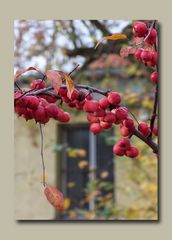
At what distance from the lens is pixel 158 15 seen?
67.7 inches

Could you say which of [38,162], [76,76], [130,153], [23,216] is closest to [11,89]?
[130,153]

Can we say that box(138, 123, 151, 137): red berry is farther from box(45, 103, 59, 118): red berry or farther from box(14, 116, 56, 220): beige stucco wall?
box(14, 116, 56, 220): beige stucco wall

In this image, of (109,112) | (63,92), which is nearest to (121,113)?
(109,112)

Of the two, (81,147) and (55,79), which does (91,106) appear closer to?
(55,79)

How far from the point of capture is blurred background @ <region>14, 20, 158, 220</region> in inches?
110

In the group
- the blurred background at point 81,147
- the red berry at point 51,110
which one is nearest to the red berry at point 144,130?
the red berry at point 51,110

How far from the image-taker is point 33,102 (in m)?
1.16

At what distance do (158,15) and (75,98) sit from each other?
25.3 inches

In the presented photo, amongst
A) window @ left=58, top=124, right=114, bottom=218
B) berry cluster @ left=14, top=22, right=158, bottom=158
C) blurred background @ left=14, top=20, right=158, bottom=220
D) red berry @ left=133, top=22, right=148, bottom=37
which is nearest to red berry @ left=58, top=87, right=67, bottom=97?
berry cluster @ left=14, top=22, right=158, bottom=158

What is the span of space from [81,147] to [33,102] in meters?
2.55

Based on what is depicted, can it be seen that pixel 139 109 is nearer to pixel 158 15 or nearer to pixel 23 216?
pixel 23 216

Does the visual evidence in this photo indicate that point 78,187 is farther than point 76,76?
Yes

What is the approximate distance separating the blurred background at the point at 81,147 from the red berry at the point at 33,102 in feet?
4.57

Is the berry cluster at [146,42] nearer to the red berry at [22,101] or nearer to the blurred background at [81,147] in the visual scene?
the red berry at [22,101]
